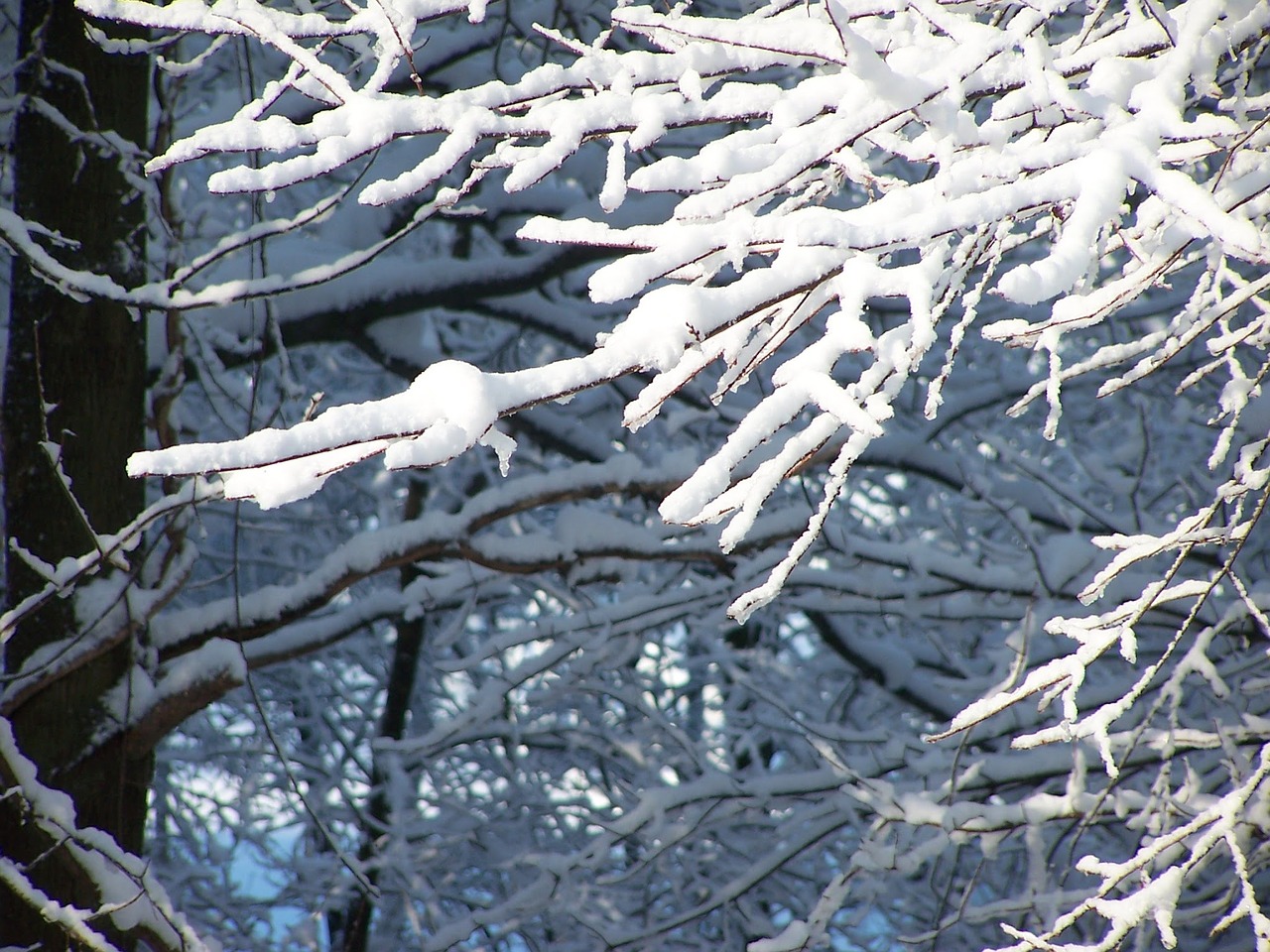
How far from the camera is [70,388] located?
10.6 feet

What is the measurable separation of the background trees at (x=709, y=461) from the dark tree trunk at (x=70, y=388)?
162 millimetres

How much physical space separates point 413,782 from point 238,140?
22.6 feet

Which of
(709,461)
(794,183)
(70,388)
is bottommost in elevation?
(709,461)

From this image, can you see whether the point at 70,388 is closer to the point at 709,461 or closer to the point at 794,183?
the point at 794,183

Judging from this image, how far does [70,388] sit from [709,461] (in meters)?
2.83

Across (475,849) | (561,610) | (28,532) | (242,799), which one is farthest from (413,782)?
(28,532)

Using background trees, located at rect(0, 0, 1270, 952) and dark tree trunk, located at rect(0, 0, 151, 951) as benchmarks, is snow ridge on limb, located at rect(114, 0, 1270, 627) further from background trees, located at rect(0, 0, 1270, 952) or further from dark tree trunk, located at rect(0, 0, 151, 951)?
dark tree trunk, located at rect(0, 0, 151, 951)

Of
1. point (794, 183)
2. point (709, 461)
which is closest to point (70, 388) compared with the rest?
point (794, 183)

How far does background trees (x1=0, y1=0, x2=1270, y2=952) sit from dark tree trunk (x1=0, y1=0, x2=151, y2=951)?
16 cm

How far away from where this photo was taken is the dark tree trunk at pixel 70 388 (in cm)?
315

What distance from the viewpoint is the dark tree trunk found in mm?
3146

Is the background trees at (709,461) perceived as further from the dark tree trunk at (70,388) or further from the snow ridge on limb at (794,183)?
the dark tree trunk at (70,388)

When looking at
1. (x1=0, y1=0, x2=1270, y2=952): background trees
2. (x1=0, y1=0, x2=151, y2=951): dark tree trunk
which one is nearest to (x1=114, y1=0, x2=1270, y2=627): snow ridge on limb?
(x1=0, y1=0, x2=1270, y2=952): background trees

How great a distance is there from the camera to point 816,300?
4.33 feet
